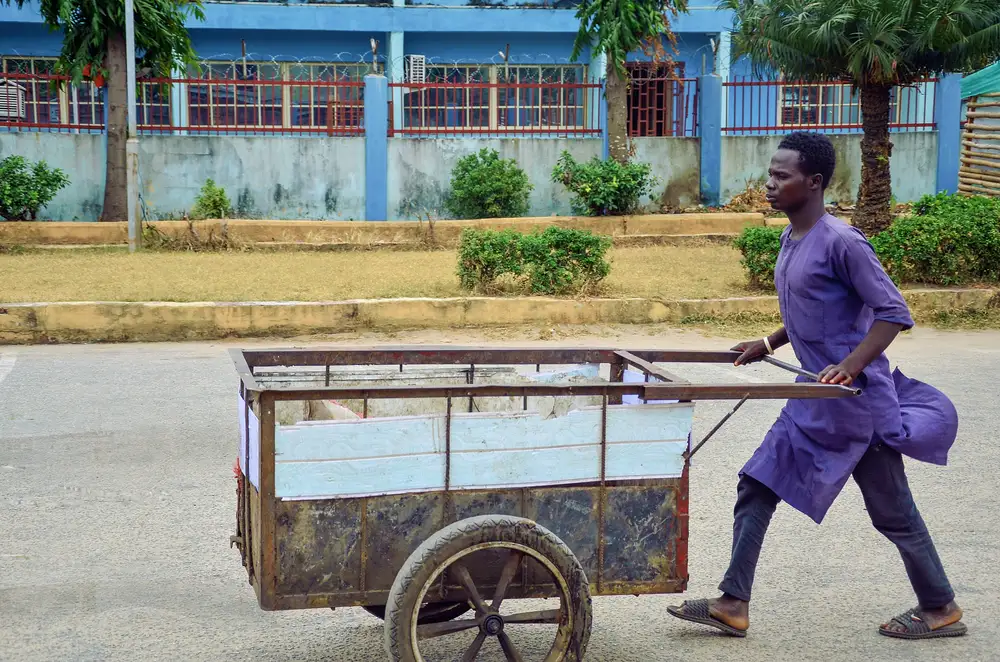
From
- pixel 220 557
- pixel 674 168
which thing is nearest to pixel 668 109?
pixel 674 168

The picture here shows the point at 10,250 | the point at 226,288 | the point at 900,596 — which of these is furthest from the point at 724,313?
the point at 10,250

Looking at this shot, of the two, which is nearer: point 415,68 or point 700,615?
point 700,615

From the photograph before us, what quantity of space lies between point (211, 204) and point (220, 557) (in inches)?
505

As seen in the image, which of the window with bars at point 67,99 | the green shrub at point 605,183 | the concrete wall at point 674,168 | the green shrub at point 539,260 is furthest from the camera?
the concrete wall at point 674,168

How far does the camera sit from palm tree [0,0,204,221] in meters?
16.1

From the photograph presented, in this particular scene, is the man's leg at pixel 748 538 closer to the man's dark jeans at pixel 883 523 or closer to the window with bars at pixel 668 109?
the man's dark jeans at pixel 883 523

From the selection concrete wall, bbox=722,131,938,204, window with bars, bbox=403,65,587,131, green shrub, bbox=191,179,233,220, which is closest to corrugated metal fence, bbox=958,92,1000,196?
concrete wall, bbox=722,131,938,204

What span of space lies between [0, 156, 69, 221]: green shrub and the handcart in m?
13.9

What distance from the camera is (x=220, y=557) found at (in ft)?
14.8

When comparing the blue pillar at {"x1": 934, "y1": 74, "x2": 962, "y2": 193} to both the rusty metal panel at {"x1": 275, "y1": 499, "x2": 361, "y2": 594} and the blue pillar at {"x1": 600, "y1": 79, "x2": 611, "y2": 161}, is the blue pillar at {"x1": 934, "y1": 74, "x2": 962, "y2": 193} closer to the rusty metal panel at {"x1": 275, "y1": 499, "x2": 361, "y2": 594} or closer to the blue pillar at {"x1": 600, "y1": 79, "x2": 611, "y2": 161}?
the blue pillar at {"x1": 600, "y1": 79, "x2": 611, "y2": 161}

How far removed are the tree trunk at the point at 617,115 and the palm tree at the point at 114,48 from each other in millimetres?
6449

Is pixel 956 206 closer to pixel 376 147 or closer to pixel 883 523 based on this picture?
pixel 376 147

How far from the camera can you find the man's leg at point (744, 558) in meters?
3.72

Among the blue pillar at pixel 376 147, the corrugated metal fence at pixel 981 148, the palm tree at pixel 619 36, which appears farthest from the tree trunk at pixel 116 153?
the corrugated metal fence at pixel 981 148
